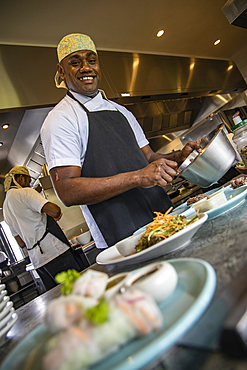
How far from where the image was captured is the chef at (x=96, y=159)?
1088 mm

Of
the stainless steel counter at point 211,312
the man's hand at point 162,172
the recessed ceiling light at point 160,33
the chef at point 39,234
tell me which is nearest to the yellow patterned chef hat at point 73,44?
the man's hand at point 162,172

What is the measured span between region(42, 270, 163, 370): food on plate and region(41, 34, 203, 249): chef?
28.1 inches

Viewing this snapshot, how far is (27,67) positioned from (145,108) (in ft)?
7.51

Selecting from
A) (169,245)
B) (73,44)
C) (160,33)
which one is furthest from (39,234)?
(160,33)

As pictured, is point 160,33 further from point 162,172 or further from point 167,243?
point 167,243

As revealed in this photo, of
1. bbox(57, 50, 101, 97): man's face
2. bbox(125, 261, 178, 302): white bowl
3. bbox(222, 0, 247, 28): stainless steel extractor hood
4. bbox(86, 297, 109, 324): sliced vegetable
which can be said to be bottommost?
bbox(125, 261, 178, 302): white bowl

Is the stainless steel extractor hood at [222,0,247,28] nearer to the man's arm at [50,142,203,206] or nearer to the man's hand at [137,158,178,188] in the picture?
the man's arm at [50,142,203,206]

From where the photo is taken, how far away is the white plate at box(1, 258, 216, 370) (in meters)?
0.23

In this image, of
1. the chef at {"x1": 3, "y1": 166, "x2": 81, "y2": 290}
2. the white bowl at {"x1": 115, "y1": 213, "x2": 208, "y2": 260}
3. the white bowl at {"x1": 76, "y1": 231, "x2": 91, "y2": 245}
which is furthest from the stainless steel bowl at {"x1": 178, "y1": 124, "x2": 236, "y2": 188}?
the white bowl at {"x1": 76, "y1": 231, "x2": 91, "y2": 245}

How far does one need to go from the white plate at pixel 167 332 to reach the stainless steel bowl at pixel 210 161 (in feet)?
1.95

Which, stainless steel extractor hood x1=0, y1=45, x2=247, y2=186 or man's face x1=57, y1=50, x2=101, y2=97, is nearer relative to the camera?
man's face x1=57, y1=50, x2=101, y2=97

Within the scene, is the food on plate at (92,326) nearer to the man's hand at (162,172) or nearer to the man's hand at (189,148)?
the man's hand at (162,172)

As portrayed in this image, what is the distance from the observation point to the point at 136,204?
1.28 m

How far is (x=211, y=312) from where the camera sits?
307 mm
